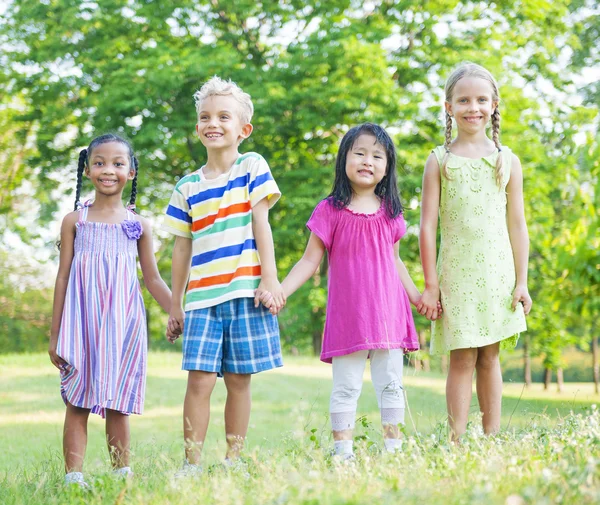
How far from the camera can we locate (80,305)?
3855 mm

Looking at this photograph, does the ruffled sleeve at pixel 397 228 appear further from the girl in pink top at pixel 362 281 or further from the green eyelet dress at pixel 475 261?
the green eyelet dress at pixel 475 261

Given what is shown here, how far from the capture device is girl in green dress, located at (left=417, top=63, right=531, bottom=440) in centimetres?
400

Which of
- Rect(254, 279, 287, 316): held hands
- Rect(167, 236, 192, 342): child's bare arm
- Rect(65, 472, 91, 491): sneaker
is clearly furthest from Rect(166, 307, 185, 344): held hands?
Rect(65, 472, 91, 491): sneaker

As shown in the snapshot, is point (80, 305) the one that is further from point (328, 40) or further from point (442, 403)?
point (328, 40)

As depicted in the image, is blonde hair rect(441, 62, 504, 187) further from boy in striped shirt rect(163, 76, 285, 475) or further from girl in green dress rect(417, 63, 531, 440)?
boy in striped shirt rect(163, 76, 285, 475)

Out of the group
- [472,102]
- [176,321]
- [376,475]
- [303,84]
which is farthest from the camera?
[303,84]

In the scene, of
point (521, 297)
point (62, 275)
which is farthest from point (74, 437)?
point (521, 297)

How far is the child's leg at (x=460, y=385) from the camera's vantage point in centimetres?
405

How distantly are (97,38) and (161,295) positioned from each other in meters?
15.0

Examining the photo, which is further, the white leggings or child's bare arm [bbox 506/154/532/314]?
child's bare arm [bbox 506/154/532/314]

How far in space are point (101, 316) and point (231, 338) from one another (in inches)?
26.3

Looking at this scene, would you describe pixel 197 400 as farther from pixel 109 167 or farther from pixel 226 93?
pixel 226 93

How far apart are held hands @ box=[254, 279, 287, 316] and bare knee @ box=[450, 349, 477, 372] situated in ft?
3.39

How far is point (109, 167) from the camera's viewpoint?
4.01 meters
